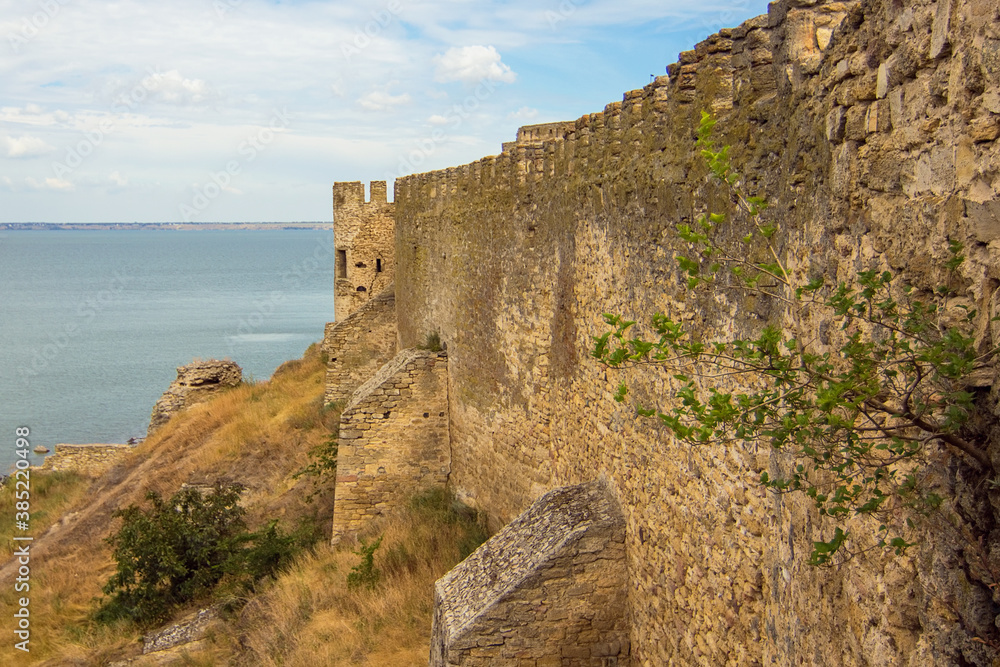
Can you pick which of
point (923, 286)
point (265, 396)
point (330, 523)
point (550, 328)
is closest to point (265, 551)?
point (330, 523)

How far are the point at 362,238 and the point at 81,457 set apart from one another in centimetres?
1163

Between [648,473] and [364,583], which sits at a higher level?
[648,473]

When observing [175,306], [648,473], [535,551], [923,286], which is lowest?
[175,306]

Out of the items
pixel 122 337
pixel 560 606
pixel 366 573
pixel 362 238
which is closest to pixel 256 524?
pixel 366 573

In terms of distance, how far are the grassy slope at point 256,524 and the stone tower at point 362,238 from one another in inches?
97.4

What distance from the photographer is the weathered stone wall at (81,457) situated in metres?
27.7

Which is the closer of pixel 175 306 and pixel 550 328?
pixel 550 328

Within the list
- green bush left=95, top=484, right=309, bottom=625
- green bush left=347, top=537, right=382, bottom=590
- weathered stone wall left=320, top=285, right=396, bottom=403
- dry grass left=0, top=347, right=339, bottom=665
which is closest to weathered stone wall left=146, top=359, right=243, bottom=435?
dry grass left=0, top=347, right=339, bottom=665

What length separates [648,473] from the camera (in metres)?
6.09

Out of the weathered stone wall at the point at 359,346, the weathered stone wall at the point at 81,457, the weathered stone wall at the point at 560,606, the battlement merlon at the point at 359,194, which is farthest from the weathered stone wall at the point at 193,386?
the weathered stone wall at the point at 560,606

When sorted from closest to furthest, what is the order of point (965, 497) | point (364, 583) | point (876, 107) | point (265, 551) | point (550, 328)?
point (965, 497) < point (876, 107) < point (550, 328) < point (364, 583) < point (265, 551)

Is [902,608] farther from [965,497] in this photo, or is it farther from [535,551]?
[535,551]

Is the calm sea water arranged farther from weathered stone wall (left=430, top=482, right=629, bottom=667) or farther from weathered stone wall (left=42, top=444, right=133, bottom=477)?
weathered stone wall (left=430, top=482, right=629, bottom=667)

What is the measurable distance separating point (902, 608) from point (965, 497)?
1.67 ft
